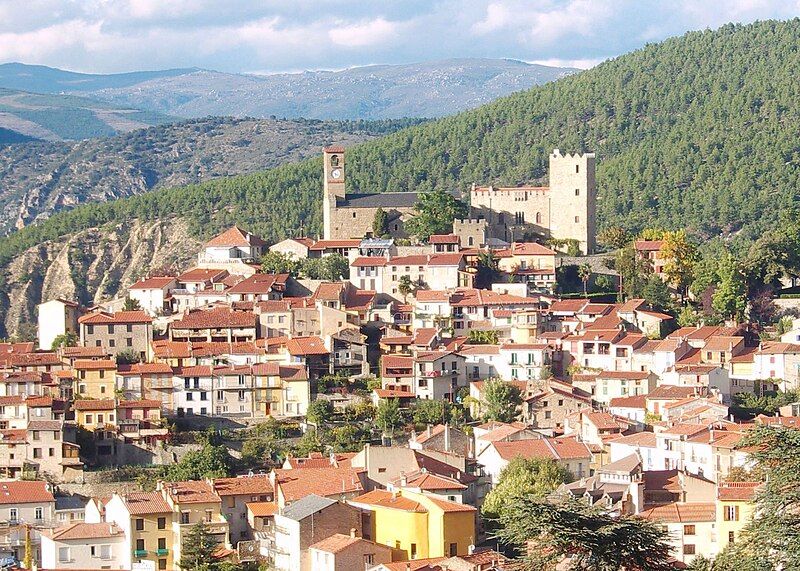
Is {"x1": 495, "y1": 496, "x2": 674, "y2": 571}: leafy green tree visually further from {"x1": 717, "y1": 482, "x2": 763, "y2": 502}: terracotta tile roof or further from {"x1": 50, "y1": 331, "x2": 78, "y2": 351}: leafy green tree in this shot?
{"x1": 50, "y1": 331, "x2": 78, "y2": 351}: leafy green tree

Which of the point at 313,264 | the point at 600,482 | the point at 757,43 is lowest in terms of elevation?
the point at 600,482

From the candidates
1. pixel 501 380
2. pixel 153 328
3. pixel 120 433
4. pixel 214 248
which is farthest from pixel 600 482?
pixel 214 248

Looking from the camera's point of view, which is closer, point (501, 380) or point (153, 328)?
point (501, 380)

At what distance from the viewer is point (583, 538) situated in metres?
32.6

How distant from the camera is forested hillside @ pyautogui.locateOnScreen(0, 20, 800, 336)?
111000 mm

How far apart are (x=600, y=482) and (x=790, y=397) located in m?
14.2

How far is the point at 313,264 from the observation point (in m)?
79.4

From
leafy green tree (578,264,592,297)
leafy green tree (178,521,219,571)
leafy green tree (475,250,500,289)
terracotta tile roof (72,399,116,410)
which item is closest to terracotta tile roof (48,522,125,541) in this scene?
leafy green tree (178,521,219,571)

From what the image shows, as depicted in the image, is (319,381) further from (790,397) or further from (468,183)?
(468,183)

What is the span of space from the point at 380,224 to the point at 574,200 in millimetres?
9724

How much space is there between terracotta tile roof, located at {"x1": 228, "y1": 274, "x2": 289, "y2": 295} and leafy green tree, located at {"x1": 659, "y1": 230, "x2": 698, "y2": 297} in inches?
651

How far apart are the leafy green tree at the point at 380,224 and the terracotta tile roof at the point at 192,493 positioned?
31.7 metres

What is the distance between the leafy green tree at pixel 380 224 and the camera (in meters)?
85.3

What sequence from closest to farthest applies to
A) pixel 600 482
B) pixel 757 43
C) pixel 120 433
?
pixel 600 482 < pixel 120 433 < pixel 757 43
